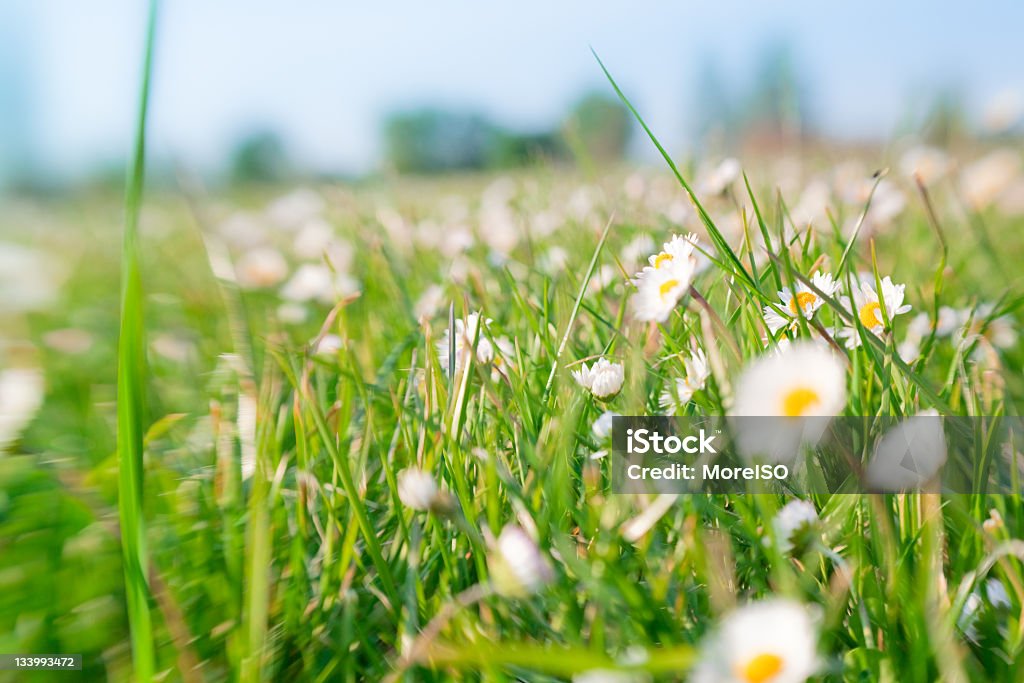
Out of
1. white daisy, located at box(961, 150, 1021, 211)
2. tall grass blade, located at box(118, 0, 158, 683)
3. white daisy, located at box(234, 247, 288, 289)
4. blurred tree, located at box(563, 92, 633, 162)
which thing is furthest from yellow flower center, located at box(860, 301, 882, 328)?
white daisy, located at box(234, 247, 288, 289)

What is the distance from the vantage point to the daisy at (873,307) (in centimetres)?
49

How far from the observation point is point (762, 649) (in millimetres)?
286

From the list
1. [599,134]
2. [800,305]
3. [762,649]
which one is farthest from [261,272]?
[599,134]

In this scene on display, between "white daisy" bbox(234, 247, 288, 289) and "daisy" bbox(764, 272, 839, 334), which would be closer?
"daisy" bbox(764, 272, 839, 334)

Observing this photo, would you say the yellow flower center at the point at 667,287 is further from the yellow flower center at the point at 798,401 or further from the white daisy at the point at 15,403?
the white daisy at the point at 15,403

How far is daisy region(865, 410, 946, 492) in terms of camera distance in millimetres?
416

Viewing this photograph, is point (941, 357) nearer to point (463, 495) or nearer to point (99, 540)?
point (463, 495)

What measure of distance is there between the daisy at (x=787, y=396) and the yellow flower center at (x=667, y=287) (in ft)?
0.36

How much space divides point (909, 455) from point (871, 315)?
12 centimetres

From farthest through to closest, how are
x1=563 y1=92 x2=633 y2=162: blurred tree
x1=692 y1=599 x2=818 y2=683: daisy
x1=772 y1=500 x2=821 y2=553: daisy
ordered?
x1=563 y1=92 x2=633 y2=162: blurred tree → x1=772 y1=500 x2=821 y2=553: daisy → x1=692 y1=599 x2=818 y2=683: daisy

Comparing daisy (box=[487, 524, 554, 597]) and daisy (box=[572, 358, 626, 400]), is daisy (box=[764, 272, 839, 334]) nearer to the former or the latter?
daisy (box=[572, 358, 626, 400])

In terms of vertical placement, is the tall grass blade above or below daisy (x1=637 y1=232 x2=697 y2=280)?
below

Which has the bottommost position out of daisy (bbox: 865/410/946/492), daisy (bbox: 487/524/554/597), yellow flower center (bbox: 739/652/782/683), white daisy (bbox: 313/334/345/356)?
yellow flower center (bbox: 739/652/782/683)

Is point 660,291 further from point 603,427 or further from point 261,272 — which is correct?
point 261,272
